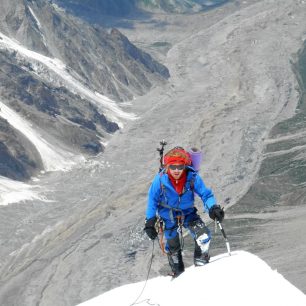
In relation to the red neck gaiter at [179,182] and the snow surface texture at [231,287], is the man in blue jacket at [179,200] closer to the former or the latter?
the red neck gaiter at [179,182]

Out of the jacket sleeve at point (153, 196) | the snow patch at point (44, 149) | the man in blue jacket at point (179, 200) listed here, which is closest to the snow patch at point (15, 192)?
the snow patch at point (44, 149)

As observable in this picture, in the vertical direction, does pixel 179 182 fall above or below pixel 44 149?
above

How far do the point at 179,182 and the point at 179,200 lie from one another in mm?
348

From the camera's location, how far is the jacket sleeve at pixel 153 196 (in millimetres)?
12781

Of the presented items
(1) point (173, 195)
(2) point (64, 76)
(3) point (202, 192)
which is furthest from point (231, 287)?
(2) point (64, 76)

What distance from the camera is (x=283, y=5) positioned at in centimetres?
17850

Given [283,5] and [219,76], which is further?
[283,5]

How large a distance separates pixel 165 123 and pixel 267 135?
17.3 meters

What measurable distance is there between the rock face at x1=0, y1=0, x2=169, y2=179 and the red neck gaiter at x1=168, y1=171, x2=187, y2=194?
60226 mm

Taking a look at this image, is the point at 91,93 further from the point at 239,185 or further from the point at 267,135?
Result: the point at 239,185

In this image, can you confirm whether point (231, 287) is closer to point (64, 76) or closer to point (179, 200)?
point (179, 200)

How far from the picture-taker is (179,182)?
41.9 feet

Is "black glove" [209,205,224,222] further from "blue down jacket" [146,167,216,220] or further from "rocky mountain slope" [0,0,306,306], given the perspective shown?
"rocky mountain slope" [0,0,306,306]

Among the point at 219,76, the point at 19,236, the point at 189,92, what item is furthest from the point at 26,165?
the point at 219,76
